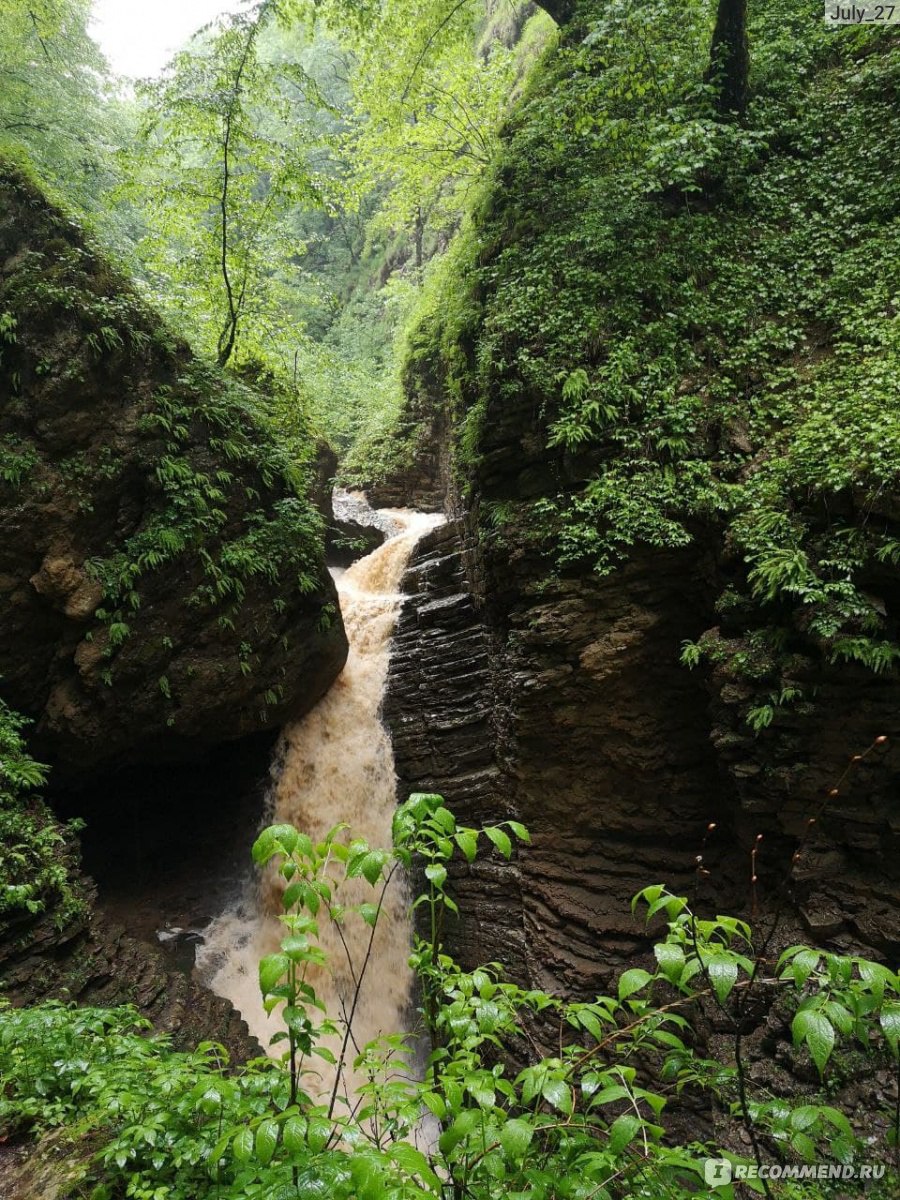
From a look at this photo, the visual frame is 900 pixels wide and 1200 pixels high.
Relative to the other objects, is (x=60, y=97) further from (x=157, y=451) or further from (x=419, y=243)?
(x=157, y=451)

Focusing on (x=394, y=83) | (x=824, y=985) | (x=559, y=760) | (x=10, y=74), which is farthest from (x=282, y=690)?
(x=10, y=74)

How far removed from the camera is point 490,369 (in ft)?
27.5

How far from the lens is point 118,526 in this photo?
24.1ft

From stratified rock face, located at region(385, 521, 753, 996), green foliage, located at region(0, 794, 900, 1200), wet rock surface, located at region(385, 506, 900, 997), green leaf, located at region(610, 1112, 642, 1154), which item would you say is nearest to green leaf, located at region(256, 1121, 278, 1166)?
green foliage, located at region(0, 794, 900, 1200)

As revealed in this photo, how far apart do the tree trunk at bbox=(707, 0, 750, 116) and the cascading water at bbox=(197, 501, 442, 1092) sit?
845 cm

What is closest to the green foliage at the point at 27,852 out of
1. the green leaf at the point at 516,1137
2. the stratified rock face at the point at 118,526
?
the stratified rock face at the point at 118,526

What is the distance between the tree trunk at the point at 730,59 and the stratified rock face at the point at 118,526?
8023 millimetres

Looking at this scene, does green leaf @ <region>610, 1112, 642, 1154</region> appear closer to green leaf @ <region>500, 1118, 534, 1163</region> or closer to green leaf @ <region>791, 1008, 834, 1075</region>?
green leaf @ <region>500, 1118, 534, 1163</region>

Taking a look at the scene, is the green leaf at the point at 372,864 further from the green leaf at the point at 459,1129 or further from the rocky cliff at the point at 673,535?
the rocky cliff at the point at 673,535

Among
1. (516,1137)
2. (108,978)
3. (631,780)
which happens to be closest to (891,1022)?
(516,1137)

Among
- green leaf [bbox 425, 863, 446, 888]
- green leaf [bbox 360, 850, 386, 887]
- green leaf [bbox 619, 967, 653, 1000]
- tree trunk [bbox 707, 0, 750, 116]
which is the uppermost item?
tree trunk [bbox 707, 0, 750, 116]

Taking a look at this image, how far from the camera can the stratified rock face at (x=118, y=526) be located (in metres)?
6.84

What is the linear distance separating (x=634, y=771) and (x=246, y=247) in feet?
32.7

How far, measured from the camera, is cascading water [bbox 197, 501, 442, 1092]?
7645 mm
